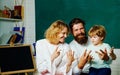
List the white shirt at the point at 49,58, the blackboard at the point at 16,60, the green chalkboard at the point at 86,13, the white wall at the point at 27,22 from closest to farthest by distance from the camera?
the white shirt at the point at 49,58 < the green chalkboard at the point at 86,13 < the blackboard at the point at 16,60 < the white wall at the point at 27,22

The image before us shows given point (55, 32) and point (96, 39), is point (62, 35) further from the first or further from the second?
point (96, 39)

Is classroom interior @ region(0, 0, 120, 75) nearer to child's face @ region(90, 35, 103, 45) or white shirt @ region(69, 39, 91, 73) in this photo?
white shirt @ region(69, 39, 91, 73)

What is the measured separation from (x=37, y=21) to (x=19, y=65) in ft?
1.84

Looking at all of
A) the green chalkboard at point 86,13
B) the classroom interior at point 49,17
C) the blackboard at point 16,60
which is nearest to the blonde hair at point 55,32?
the classroom interior at point 49,17

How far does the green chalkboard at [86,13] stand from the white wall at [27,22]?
0.13 m

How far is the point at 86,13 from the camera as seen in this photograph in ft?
7.55

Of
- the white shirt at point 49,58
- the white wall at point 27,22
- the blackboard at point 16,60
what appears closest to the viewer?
the white shirt at point 49,58

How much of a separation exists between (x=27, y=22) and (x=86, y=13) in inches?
35.3

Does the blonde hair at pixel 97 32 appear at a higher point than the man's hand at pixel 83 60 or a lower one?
higher

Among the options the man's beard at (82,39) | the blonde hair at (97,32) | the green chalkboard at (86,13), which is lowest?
the man's beard at (82,39)

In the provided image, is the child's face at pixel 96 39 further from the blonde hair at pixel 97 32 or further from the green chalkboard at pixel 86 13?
the green chalkboard at pixel 86 13

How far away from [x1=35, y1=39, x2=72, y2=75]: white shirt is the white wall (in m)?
1.12

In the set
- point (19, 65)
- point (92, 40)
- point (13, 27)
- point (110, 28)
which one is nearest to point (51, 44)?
point (92, 40)

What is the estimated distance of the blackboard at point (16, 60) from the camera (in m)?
2.46
